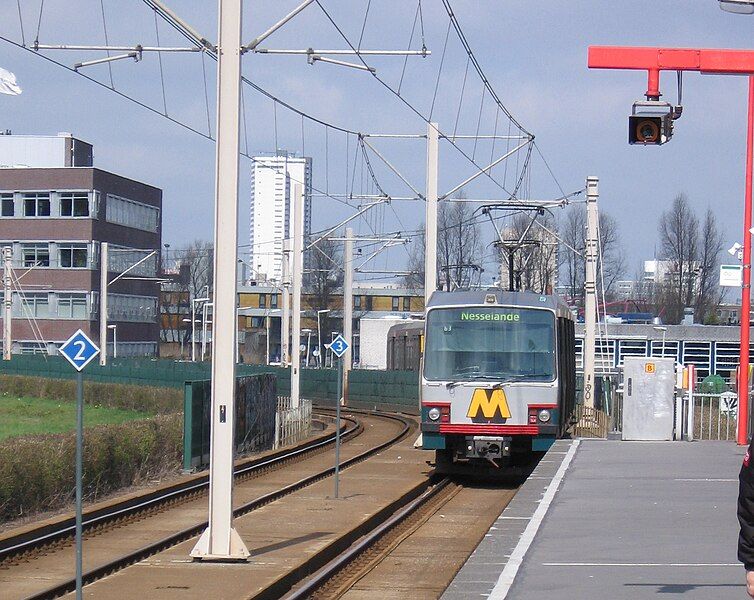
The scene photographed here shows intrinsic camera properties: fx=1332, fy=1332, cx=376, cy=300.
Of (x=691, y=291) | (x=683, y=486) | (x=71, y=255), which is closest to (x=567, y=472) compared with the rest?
(x=683, y=486)

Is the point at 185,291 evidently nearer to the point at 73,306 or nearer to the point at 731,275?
the point at 73,306

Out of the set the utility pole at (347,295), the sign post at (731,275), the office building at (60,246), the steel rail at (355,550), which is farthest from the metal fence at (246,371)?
the steel rail at (355,550)

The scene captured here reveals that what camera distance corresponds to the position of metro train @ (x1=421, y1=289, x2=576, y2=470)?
2261 centimetres

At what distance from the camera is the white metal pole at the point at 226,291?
13.9 meters

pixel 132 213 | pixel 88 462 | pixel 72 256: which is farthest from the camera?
pixel 132 213

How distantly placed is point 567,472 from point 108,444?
8.77 m

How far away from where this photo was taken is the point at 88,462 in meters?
21.7

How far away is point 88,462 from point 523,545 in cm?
1205

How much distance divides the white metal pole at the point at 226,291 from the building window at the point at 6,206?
72.2 m

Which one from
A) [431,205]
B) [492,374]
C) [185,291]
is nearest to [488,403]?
[492,374]

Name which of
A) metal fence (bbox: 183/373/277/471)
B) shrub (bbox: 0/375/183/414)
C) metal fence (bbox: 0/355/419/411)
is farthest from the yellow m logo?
metal fence (bbox: 0/355/419/411)

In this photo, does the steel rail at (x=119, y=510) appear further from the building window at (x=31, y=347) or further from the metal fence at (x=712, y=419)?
the building window at (x=31, y=347)

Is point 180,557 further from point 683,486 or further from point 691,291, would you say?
point 691,291

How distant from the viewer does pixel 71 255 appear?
82.1m
